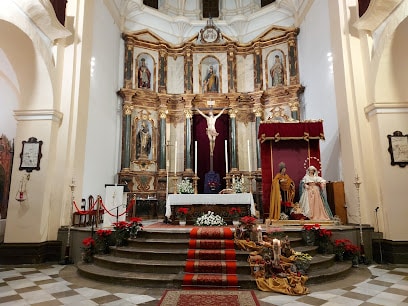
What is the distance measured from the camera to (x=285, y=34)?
12.2 m

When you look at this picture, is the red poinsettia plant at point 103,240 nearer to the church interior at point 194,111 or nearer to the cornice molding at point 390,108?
the church interior at point 194,111

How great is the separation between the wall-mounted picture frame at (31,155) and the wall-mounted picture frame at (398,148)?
8028mm

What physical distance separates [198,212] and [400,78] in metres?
5.96

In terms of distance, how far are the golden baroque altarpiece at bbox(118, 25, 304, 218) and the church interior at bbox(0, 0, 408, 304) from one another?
0.06m

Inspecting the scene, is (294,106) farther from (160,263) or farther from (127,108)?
(160,263)

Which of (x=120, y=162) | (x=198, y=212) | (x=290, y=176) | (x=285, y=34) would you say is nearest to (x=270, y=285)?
(x=198, y=212)

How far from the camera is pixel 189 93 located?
1258 cm

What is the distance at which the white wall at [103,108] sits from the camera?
9.33 metres

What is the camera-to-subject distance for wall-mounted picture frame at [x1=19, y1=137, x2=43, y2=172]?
22.5 feet

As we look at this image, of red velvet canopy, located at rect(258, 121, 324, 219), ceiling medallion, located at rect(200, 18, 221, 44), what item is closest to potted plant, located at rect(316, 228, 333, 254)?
red velvet canopy, located at rect(258, 121, 324, 219)

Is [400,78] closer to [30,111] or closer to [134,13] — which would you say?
[30,111]

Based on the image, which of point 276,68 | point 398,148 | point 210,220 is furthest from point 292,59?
point 210,220

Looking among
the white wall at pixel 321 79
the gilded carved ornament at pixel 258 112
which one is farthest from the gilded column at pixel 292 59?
the gilded carved ornament at pixel 258 112

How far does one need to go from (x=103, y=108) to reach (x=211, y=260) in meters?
7.12
